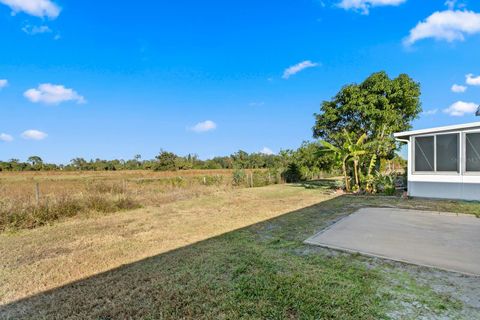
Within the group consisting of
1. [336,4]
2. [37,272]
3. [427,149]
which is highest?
[336,4]

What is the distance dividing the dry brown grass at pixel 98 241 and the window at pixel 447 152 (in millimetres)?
5471

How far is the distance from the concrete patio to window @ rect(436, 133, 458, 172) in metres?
3.49

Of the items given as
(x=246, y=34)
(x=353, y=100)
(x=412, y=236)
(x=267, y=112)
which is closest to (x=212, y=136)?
(x=267, y=112)

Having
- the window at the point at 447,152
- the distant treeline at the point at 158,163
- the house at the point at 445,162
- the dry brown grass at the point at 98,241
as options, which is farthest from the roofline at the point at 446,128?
the distant treeline at the point at 158,163

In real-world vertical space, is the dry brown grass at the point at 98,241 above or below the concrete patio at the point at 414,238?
below

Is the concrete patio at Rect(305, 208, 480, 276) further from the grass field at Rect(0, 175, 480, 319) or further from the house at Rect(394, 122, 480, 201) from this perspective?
the house at Rect(394, 122, 480, 201)

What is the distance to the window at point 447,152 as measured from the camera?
885 centimetres

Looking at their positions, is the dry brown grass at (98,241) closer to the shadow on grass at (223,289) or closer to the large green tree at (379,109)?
the shadow on grass at (223,289)

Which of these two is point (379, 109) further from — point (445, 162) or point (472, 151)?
point (472, 151)

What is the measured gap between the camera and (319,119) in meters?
15.0

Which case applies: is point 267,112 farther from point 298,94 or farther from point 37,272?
point 37,272

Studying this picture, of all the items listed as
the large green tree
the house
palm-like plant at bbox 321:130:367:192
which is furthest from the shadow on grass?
the large green tree

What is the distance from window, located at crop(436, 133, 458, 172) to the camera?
8.85 m

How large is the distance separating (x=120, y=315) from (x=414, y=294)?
3.03 metres
